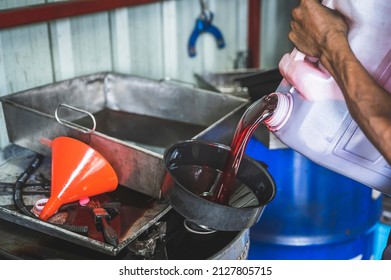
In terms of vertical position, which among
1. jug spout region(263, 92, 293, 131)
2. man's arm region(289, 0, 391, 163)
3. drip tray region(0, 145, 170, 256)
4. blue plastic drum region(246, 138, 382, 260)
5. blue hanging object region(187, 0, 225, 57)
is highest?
man's arm region(289, 0, 391, 163)

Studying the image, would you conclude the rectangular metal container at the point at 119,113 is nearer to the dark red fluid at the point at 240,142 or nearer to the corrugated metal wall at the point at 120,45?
the corrugated metal wall at the point at 120,45

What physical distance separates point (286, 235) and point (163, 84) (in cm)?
69

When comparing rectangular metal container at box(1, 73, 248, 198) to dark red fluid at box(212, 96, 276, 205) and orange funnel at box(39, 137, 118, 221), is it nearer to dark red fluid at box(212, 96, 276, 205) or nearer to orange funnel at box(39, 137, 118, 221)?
orange funnel at box(39, 137, 118, 221)

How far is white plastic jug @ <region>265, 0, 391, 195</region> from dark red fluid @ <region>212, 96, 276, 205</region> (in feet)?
0.11

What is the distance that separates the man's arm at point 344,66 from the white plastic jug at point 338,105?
0.13 ft

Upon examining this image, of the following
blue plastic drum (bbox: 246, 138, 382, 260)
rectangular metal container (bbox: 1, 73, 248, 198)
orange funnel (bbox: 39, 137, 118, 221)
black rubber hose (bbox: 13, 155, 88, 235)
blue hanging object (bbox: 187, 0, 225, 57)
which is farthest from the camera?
blue hanging object (bbox: 187, 0, 225, 57)

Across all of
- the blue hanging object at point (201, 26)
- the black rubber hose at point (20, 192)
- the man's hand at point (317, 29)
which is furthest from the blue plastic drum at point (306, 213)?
the blue hanging object at point (201, 26)

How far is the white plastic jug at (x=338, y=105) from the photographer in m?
1.14

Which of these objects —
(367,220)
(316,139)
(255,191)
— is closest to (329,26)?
(316,139)

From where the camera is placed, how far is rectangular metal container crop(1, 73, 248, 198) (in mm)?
1456

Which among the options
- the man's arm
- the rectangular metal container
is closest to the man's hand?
the man's arm

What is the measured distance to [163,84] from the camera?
6.38ft

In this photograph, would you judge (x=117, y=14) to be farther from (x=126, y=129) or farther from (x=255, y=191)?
(x=255, y=191)

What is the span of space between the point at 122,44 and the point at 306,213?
0.97 metres
